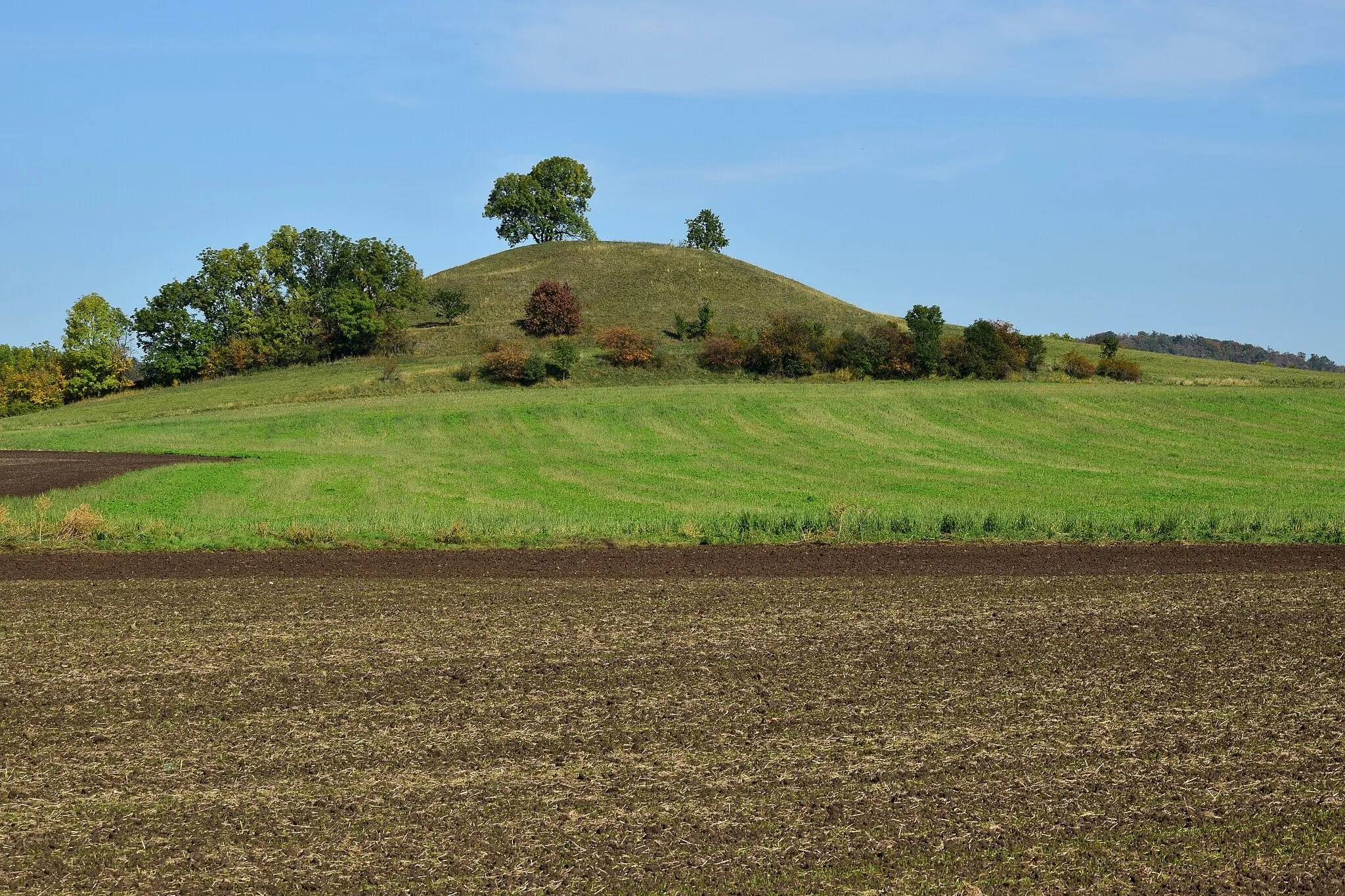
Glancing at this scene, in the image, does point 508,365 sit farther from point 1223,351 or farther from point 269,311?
point 1223,351

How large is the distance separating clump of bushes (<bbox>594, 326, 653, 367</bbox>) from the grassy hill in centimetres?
1129

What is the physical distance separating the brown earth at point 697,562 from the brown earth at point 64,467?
490 inches

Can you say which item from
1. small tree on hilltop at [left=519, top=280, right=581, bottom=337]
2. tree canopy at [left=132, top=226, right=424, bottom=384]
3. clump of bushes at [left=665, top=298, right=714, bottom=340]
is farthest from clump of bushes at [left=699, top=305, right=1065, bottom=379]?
tree canopy at [left=132, top=226, right=424, bottom=384]

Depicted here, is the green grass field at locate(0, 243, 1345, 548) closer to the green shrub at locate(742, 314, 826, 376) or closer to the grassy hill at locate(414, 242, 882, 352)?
the green shrub at locate(742, 314, 826, 376)

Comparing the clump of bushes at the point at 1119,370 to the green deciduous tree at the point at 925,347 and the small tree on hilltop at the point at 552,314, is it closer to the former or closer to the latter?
the green deciduous tree at the point at 925,347

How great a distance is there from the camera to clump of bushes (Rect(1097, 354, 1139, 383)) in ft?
240

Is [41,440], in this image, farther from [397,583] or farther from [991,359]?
[991,359]

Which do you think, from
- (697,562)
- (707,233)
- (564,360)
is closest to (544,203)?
(707,233)

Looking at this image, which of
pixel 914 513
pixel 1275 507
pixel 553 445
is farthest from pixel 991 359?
pixel 914 513

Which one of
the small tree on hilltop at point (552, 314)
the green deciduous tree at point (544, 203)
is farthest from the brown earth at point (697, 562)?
the green deciduous tree at point (544, 203)

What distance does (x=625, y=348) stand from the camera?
2963 inches

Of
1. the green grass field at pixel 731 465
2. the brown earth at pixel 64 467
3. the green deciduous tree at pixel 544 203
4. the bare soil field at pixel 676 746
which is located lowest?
the bare soil field at pixel 676 746

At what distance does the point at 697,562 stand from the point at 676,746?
1014 centimetres

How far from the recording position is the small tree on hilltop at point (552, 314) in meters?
89.3
